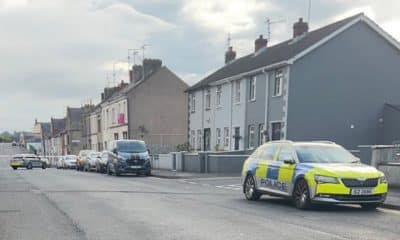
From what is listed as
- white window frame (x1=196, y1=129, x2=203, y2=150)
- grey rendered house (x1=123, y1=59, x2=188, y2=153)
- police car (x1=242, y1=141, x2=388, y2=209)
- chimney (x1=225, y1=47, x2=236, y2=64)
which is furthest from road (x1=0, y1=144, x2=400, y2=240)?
grey rendered house (x1=123, y1=59, x2=188, y2=153)

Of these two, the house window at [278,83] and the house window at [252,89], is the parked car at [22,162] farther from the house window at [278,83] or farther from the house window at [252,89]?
the house window at [278,83]

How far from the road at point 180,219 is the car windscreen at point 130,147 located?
50.2ft

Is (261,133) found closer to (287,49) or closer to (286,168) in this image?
(287,49)

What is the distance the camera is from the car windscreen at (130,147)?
3075cm

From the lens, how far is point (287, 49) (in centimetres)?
3347

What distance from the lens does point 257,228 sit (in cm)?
946

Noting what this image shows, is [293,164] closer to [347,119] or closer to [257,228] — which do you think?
[257,228]

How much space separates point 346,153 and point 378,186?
1707mm

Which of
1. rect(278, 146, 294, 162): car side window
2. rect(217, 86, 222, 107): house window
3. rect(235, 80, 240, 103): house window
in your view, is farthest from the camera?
rect(217, 86, 222, 107): house window

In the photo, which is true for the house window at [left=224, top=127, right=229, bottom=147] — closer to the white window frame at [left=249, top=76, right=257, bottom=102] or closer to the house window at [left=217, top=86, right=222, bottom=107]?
the house window at [left=217, top=86, right=222, bottom=107]

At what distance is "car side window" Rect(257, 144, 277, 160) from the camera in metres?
14.3

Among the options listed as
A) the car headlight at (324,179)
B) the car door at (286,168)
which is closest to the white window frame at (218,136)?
the car door at (286,168)

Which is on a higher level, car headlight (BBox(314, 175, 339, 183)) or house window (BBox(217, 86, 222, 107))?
house window (BBox(217, 86, 222, 107))

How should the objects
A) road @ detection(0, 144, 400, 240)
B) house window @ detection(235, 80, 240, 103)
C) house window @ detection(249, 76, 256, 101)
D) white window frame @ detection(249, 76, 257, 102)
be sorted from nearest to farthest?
road @ detection(0, 144, 400, 240) < white window frame @ detection(249, 76, 257, 102) < house window @ detection(249, 76, 256, 101) < house window @ detection(235, 80, 240, 103)
